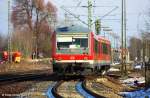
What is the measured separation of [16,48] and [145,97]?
3730 inches

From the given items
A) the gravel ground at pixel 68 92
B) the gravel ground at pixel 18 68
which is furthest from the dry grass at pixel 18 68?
the gravel ground at pixel 68 92

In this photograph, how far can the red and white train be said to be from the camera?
95.5 ft

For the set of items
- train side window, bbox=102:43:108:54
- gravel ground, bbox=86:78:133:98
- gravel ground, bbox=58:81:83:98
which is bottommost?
gravel ground, bbox=86:78:133:98

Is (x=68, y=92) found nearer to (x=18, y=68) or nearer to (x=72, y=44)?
(x=72, y=44)

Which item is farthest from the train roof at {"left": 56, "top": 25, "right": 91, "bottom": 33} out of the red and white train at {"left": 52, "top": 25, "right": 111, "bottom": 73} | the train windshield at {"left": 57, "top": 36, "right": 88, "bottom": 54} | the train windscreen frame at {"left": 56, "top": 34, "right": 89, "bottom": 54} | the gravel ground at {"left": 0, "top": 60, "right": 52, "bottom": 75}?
the gravel ground at {"left": 0, "top": 60, "right": 52, "bottom": 75}

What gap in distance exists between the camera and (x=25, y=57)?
351ft

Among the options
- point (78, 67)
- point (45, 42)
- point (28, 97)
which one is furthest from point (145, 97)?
point (45, 42)

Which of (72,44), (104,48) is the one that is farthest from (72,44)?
(104,48)

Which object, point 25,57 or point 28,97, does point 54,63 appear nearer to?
point 28,97

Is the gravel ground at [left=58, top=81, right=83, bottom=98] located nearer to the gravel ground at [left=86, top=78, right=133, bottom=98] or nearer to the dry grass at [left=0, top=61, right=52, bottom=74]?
the gravel ground at [left=86, top=78, right=133, bottom=98]

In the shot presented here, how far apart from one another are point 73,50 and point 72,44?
39 cm

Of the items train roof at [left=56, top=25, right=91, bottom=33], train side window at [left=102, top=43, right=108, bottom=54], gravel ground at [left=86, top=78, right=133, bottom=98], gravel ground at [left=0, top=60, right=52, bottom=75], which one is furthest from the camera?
gravel ground at [left=0, top=60, right=52, bottom=75]

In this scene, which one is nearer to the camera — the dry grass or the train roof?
the train roof

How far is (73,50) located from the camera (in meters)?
29.2
